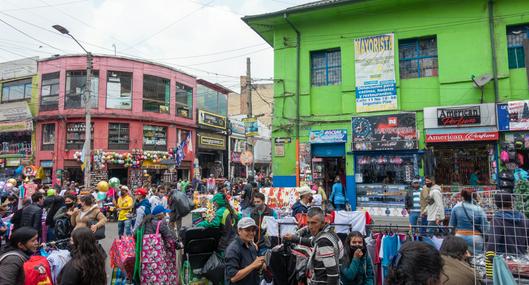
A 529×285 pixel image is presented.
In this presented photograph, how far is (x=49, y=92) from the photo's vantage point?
2833 cm

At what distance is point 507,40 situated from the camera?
42.5 ft

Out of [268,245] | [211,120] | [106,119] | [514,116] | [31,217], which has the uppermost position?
[211,120]

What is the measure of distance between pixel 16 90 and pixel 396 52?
103ft

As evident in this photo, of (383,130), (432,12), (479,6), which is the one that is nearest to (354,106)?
(383,130)

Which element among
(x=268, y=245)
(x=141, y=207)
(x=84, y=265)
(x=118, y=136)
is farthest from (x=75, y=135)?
(x=84, y=265)

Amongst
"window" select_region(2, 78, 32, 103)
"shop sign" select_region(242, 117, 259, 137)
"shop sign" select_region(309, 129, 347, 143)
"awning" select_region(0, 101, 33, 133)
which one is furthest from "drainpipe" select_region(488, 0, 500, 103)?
"window" select_region(2, 78, 32, 103)

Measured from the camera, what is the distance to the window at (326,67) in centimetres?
1559

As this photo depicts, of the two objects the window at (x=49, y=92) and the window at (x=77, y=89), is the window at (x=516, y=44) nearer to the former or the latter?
the window at (x=77, y=89)

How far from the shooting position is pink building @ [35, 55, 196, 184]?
27.0 metres

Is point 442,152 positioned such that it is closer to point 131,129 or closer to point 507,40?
point 507,40

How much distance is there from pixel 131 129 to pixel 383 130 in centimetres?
2112

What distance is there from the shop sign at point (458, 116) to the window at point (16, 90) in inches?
1229

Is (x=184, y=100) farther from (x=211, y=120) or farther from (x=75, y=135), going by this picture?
(x=75, y=135)

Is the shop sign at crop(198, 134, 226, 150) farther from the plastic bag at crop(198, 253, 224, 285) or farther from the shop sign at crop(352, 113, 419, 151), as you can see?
the plastic bag at crop(198, 253, 224, 285)
